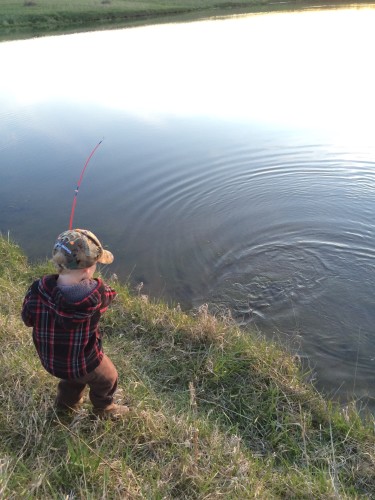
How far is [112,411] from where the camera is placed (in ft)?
10.3

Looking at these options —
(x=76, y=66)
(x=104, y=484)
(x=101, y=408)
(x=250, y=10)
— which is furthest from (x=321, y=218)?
(x=250, y=10)

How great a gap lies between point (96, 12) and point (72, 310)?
38.9 m

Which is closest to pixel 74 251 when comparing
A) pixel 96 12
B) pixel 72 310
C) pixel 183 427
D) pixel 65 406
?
pixel 72 310

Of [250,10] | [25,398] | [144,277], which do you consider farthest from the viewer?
[250,10]

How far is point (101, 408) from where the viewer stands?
3.10 metres

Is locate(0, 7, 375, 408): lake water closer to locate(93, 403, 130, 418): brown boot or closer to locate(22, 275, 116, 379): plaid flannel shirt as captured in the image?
locate(93, 403, 130, 418): brown boot

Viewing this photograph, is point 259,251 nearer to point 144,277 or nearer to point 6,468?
point 144,277

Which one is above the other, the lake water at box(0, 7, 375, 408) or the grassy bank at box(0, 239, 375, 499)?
the lake water at box(0, 7, 375, 408)

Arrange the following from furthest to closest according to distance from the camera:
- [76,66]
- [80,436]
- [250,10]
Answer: [250,10]
[76,66]
[80,436]

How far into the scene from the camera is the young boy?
8.50 feet

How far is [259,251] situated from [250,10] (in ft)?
136

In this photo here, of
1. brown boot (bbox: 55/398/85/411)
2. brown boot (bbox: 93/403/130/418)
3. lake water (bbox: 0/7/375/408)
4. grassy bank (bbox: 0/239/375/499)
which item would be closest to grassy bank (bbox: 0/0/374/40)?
lake water (bbox: 0/7/375/408)

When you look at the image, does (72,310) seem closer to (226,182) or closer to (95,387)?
(95,387)

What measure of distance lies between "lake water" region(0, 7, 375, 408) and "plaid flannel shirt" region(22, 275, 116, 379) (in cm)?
266
